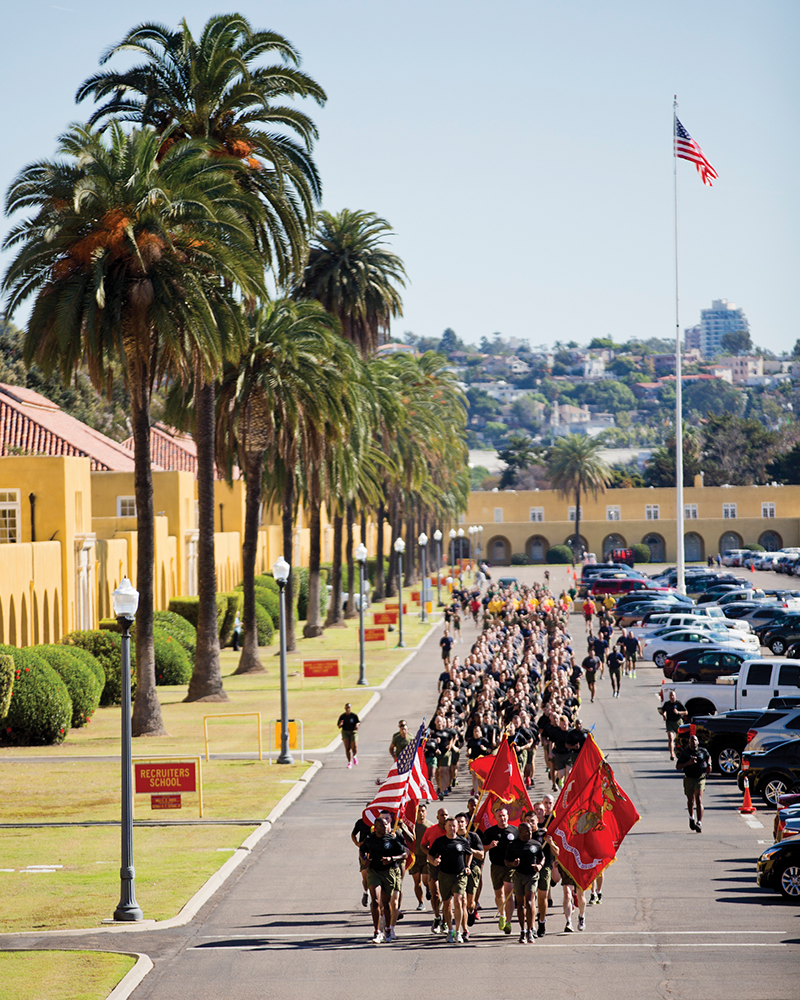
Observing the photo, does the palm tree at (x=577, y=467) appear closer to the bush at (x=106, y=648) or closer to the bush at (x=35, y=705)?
the bush at (x=106, y=648)

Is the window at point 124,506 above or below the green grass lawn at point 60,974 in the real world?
above

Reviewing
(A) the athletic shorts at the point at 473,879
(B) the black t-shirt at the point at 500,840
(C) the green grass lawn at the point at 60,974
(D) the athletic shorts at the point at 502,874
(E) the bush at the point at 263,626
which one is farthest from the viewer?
(E) the bush at the point at 263,626

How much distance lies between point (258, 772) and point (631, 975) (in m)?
14.7

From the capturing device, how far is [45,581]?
37.4 meters

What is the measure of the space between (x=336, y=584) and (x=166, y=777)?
41571mm

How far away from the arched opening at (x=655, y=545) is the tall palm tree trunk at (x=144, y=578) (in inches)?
3896

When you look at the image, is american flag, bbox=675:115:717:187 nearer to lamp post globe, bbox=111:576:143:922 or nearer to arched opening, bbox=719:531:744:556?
lamp post globe, bbox=111:576:143:922

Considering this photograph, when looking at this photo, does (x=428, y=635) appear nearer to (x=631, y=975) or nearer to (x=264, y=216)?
(x=264, y=216)

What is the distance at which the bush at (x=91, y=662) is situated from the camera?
3354cm

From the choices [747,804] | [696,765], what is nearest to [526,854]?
[696,765]

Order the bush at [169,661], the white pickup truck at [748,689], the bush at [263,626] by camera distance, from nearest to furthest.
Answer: the white pickup truck at [748,689]
the bush at [169,661]
the bush at [263,626]

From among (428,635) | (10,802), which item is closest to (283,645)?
(10,802)

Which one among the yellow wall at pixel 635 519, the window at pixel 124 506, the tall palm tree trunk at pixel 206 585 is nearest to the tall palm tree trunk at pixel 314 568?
the window at pixel 124 506

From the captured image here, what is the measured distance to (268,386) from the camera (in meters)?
41.1
